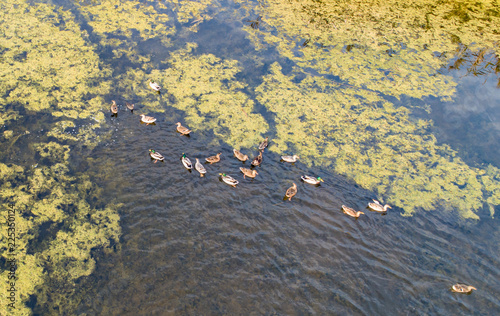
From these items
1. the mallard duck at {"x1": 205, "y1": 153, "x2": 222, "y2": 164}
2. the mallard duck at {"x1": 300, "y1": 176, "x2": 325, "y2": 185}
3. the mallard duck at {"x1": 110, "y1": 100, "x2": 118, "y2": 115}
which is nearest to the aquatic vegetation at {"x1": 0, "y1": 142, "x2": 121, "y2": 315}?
the mallard duck at {"x1": 110, "y1": 100, "x2": 118, "y2": 115}

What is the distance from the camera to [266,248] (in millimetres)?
6578

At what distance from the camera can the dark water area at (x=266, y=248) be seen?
5.79 m

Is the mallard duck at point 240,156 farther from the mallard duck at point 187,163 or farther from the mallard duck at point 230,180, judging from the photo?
the mallard duck at point 187,163

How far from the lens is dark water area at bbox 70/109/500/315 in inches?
228

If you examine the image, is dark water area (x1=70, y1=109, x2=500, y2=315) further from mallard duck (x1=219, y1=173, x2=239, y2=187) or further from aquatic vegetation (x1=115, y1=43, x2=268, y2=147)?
aquatic vegetation (x1=115, y1=43, x2=268, y2=147)

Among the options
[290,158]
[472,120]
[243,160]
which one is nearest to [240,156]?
[243,160]

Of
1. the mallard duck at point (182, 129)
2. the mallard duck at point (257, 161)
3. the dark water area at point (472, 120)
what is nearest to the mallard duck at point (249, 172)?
the mallard duck at point (257, 161)

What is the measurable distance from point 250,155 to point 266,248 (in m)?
2.78

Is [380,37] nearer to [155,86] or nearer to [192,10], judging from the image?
[192,10]

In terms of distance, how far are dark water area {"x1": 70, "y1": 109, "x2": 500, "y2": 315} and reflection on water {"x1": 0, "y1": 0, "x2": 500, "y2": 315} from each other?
36 mm

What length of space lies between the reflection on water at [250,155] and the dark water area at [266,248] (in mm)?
36

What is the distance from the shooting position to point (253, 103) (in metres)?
9.62

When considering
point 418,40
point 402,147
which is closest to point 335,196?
point 402,147

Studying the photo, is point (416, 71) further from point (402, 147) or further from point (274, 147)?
point (274, 147)
